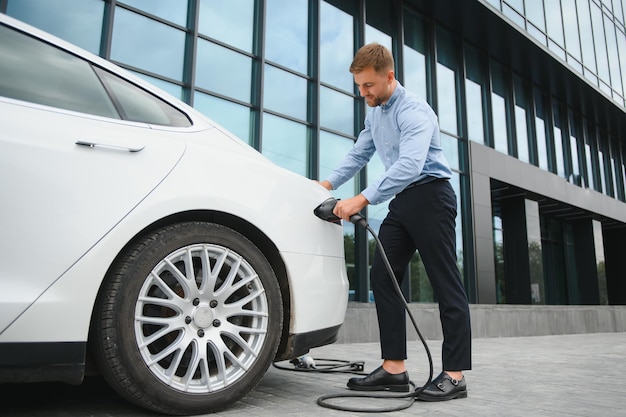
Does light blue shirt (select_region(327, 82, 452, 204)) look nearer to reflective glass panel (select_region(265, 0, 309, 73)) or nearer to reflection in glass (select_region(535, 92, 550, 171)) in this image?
reflective glass panel (select_region(265, 0, 309, 73))

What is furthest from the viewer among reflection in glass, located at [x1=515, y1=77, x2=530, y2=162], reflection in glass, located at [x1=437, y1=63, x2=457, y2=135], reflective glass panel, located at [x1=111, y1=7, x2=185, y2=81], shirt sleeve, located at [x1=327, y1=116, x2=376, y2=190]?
reflection in glass, located at [x1=515, y1=77, x2=530, y2=162]

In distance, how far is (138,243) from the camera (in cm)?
198

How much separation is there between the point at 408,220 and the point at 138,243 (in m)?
1.44

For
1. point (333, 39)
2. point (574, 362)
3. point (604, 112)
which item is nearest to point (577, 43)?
point (604, 112)

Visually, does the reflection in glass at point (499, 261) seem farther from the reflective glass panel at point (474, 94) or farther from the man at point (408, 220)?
the man at point (408, 220)

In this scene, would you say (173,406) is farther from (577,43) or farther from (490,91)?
(577,43)

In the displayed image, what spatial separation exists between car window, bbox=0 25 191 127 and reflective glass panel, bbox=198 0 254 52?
761cm

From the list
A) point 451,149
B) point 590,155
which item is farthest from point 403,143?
point 590,155

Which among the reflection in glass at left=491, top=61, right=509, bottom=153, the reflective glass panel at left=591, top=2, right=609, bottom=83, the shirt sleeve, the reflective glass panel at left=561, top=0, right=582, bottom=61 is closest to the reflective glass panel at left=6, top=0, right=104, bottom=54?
the shirt sleeve

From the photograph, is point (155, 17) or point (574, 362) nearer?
point (574, 362)

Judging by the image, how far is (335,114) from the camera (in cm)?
1116

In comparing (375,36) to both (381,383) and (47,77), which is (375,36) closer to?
(381,383)

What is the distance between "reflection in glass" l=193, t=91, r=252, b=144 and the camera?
8.95 meters

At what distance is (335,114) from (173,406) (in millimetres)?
9657
